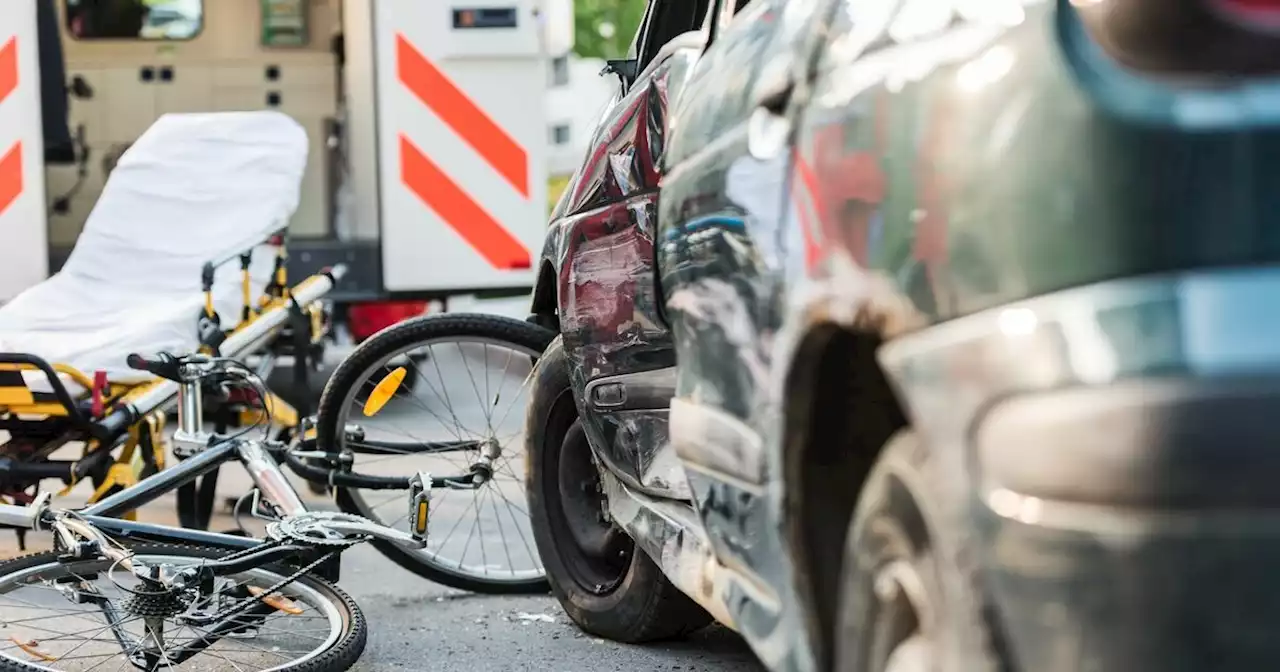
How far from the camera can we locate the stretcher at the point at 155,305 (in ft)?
15.0

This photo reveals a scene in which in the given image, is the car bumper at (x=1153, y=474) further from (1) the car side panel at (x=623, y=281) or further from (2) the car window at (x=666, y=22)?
(2) the car window at (x=666, y=22)

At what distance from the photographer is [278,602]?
12.0ft

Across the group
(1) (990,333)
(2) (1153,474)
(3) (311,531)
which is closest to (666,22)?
(3) (311,531)

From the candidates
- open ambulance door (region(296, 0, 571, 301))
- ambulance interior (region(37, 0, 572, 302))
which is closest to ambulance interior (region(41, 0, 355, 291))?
ambulance interior (region(37, 0, 572, 302))

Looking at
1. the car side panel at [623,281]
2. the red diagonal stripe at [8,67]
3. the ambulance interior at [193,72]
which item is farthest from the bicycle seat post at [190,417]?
the ambulance interior at [193,72]

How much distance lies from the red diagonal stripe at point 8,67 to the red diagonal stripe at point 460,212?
65.1 inches

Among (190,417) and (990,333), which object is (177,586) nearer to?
(190,417)

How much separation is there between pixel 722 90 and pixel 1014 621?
4.00 ft

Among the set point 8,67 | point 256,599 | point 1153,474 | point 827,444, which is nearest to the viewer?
point 1153,474

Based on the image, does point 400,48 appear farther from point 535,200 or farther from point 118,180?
point 118,180

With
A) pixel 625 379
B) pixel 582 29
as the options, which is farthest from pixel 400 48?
pixel 582 29

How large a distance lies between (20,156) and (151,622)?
395cm

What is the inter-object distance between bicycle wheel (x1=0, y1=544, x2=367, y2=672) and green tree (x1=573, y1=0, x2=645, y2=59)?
64.1 feet

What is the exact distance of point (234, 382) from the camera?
4.25 meters
